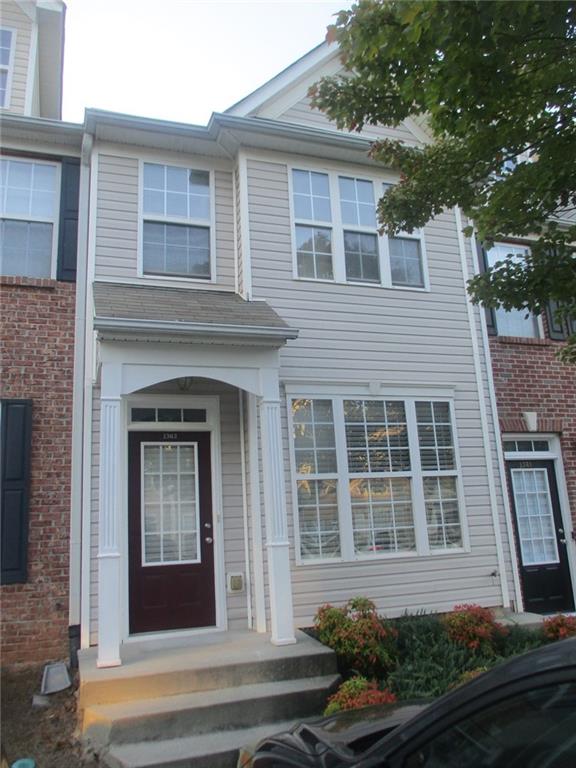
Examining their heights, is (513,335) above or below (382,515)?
above

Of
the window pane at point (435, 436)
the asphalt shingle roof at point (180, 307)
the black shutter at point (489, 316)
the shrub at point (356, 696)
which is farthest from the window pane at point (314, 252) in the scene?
the shrub at point (356, 696)

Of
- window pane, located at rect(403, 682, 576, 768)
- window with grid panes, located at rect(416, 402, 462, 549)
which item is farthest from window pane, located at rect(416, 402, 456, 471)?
window pane, located at rect(403, 682, 576, 768)

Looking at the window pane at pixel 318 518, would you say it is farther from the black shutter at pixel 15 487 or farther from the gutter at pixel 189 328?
the black shutter at pixel 15 487

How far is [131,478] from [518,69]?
17.7ft

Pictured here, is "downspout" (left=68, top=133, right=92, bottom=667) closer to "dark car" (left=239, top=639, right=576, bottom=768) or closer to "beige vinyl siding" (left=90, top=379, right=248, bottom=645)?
"beige vinyl siding" (left=90, top=379, right=248, bottom=645)

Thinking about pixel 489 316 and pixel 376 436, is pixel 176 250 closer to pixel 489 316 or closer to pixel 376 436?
pixel 376 436

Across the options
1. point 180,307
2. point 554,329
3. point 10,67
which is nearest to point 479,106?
point 180,307

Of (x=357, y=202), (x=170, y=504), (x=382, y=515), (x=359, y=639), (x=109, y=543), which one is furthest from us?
(x=357, y=202)

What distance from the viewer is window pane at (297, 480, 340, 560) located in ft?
23.1

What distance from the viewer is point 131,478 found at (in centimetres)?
671

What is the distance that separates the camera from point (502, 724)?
5.29 ft

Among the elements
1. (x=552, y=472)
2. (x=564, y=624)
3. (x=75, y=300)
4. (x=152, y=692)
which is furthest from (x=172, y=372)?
(x=552, y=472)

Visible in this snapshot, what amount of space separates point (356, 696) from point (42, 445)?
13.7ft

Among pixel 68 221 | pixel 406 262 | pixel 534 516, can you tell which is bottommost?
pixel 534 516
